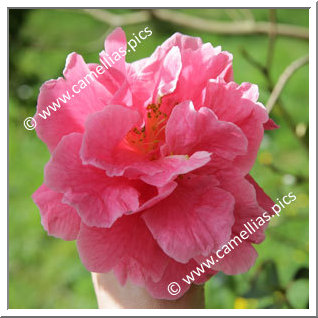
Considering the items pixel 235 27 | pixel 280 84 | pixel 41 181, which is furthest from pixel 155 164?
pixel 41 181

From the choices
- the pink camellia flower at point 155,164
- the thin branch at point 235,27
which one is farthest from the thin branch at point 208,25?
the pink camellia flower at point 155,164

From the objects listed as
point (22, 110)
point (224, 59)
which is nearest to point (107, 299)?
point (224, 59)

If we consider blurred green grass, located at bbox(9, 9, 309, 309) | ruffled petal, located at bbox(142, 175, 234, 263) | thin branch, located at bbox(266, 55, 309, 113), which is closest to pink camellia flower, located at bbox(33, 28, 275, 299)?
ruffled petal, located at bbox(142, 175, 234, 263)

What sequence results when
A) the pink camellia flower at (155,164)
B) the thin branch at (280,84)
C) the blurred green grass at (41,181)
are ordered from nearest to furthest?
the pink camellia flower at (155,164)
the thin branch at (280,84)
the blurred green grass at (41,181)

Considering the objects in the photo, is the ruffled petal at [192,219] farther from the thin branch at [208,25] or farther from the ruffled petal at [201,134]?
the thin branch at [208,25]

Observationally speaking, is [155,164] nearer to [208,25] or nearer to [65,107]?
[65,107]

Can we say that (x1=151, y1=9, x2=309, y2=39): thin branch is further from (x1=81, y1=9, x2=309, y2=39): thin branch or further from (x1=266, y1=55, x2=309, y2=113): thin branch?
(x1=266, y1=55, x2=309, y2=113): thin branch
